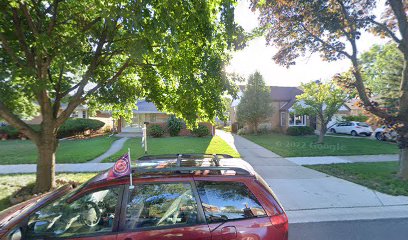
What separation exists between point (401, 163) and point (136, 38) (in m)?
8.76

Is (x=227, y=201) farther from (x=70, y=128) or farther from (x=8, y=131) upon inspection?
(x=8, y=131)

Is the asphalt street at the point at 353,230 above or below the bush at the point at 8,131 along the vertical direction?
below

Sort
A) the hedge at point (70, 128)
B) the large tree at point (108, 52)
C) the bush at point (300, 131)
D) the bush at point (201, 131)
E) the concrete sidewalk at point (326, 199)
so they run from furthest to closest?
the bush at point (300, 131)
the bush at point (201, 131)
the hedge at point (70, 128)
the concrete sidewalk at point (326, 199)
the large tree at point (108, 52)

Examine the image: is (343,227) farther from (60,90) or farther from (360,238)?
(60,90)

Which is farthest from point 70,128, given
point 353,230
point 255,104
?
point 353,230

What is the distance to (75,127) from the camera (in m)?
19.6

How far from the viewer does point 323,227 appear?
13.8 feet

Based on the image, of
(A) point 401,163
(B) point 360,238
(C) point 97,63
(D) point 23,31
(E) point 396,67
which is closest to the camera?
(B) point 360,238

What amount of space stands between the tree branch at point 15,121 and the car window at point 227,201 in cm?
535

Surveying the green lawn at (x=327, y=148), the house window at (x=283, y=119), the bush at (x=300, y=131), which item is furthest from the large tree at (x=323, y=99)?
the house window at (x=283, y=119)

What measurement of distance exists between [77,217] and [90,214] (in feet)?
0.43

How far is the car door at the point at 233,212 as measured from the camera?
2.33 m

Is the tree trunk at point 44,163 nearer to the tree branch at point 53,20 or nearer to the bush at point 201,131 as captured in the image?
the tree branch at point 53,20

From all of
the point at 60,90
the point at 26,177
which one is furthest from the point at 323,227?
the point at 26,177
